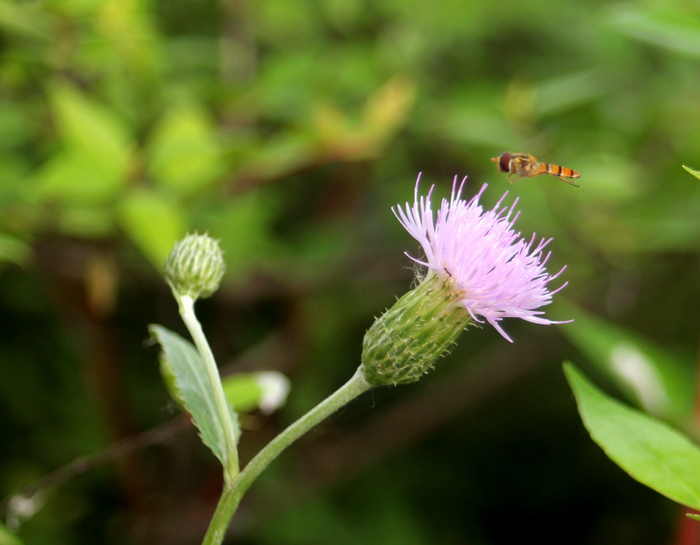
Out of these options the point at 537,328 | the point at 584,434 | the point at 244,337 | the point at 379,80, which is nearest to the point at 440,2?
the point at 379,80

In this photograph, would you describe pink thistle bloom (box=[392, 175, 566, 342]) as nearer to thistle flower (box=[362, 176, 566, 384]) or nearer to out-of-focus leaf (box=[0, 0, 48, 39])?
thistle flower (box=[362, 176, 566, 384])

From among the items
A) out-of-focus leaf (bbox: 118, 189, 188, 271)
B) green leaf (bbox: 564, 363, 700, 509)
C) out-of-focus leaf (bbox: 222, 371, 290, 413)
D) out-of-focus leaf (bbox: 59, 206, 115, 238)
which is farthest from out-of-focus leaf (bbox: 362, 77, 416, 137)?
green leaf (bbox: 564, 363, 700, 509)

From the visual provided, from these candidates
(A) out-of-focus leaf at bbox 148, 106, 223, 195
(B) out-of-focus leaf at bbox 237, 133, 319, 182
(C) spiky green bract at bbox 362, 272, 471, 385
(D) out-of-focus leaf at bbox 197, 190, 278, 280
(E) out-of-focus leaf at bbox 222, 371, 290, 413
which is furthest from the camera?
(D) out-of-focus leaf at bbox 197, 190, 278, 280

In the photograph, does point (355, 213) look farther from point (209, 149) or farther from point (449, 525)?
point (449, 525)

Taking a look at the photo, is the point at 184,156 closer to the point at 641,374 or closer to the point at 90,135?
the point at 90,135

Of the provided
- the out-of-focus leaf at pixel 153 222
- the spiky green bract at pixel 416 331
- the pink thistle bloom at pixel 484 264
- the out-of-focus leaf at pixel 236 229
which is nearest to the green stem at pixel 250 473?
the spiky green bract at pixel 416 331

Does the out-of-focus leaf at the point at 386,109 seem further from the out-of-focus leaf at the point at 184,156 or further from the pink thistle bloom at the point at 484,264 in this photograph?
the pink thistle bloom at the point at 484,264

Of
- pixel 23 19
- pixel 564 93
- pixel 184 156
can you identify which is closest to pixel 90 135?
pixel 184 156
